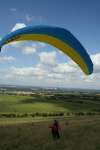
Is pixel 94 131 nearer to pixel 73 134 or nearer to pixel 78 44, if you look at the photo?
pixel 73 134

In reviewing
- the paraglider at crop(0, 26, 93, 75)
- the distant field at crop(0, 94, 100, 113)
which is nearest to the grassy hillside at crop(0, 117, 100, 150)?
the paraglider at crop(0, 26, 93, 75)

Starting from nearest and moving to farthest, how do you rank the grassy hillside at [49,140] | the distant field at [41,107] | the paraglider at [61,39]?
the paraglider at [61,39]
the grassy hillside at [49,140]
the distant field at [41,107]

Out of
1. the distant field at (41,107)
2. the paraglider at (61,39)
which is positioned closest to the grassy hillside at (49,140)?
the paraglider at (61,39)

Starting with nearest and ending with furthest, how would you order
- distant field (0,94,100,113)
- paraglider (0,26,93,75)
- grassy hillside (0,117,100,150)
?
1. paraglider (0,26,93,75)
2. grassy hillside (0,117,100,150)
3. distant field (0,94,100,113)

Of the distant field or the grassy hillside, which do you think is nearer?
the grassy hillside

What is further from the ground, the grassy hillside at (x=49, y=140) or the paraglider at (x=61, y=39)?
the paraglider at (x=61, y=39)

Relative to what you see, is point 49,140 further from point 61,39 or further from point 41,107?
point 41,107

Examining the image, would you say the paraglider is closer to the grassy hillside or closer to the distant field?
the grassy hillside

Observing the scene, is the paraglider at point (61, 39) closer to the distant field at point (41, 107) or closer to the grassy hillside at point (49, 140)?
the grassy hillside at point (49, 140)

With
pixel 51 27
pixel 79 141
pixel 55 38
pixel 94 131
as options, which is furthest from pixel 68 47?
pixel 94 131
